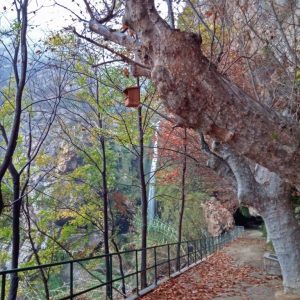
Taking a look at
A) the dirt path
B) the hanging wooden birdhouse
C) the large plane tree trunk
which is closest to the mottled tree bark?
the hanging wooden birdhouse

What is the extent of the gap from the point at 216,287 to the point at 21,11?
7.04m

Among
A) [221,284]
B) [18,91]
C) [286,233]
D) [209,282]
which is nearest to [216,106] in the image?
[18,91]

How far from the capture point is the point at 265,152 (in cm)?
415

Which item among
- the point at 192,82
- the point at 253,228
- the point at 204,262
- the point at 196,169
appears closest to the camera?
the point at 192,82

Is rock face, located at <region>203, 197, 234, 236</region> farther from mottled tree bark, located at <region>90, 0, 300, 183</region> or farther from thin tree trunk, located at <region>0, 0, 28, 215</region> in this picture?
mottled tree bark, located at <region>90, 0, 300, 183</region>

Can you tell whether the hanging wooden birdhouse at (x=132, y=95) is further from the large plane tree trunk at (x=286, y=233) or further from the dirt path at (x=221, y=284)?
the dirt path at (x=221, y=284)

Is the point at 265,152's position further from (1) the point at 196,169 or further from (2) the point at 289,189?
(1) the point at 196,169

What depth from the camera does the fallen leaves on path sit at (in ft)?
24.0

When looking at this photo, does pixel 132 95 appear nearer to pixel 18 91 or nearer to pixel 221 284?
pixel 18 91

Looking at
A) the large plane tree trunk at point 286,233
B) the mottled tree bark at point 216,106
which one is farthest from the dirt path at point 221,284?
the mottled tree bark at point 216,106

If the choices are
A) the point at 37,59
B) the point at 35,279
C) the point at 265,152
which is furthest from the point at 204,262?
the point at 265,152

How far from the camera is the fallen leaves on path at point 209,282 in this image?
7.30 m

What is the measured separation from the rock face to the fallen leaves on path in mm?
9790

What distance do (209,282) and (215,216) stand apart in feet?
47.8
